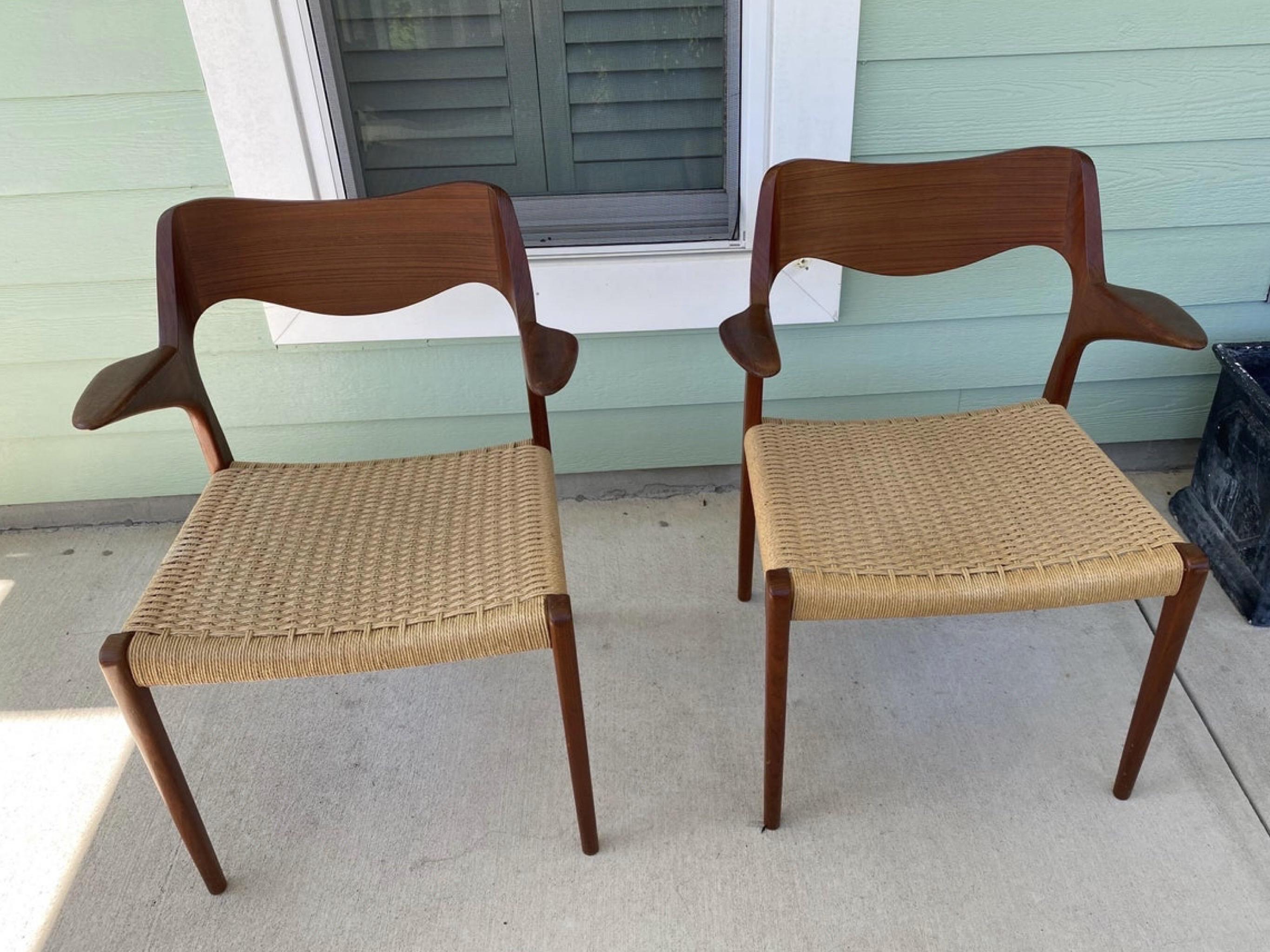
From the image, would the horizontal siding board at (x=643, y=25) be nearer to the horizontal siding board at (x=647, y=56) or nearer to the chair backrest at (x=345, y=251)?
the horizontal siding board at (x=647, y=56)

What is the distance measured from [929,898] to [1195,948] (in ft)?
1.03

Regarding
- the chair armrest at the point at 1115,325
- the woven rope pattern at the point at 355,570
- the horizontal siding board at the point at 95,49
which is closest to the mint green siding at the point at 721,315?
the horizontal siding board at the point at 95,49

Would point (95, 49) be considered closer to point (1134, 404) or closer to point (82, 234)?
point (82, 234)

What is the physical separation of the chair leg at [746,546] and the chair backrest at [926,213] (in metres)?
0.35

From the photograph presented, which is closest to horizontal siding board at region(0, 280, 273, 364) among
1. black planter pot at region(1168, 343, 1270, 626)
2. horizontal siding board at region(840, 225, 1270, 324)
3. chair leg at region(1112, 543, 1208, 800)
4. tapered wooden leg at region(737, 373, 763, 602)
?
tapered wooden leg at region(737, 373, 763, 602)

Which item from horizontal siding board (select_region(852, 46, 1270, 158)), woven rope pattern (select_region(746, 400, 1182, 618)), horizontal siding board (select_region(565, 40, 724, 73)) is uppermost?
horizontal siding board (select_region(565, 40, 724, 73))

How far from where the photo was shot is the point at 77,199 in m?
1.57

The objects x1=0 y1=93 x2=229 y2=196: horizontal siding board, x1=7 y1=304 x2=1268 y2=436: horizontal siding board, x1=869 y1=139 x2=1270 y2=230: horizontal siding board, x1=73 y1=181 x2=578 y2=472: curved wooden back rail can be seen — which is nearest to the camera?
x1=73 y1=181 x2=578 y2=472: curved wooden back rail

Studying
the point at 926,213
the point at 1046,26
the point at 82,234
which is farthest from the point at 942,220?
the point at 82,234

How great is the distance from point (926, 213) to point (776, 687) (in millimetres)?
746

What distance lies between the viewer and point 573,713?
43.6 inches

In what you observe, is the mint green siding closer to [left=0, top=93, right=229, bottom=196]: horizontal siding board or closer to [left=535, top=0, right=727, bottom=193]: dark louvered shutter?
[left=0, top=93, right=229, bottom=196]: horizontal siding board

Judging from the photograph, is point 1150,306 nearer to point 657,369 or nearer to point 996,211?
point 996,211

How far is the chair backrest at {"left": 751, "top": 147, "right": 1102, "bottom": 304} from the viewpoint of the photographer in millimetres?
1326
